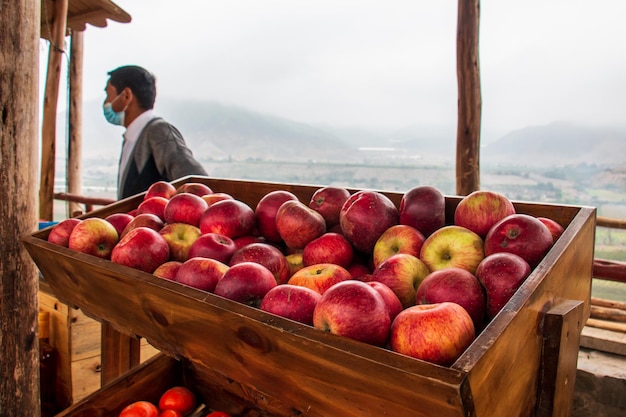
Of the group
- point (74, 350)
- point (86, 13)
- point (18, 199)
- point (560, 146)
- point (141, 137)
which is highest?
point (86, 13)

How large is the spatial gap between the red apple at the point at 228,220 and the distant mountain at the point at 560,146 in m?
6.31

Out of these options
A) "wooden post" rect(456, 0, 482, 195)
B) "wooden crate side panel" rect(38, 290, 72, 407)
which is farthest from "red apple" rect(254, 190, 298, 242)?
"wooden post" rect(456, 0, 482, 195)

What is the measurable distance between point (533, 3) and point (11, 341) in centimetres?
759

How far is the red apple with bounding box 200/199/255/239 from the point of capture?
4.66ft

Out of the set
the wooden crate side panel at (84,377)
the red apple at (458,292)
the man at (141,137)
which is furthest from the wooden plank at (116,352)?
the red apple at (458,292)

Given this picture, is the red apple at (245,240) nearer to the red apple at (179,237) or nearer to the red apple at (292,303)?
the red apple at (179,237)

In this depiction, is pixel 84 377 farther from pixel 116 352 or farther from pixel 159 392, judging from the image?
pixel 159 392

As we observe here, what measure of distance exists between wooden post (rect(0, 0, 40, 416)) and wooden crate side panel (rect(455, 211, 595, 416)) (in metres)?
1.84

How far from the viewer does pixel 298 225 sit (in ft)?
4.34

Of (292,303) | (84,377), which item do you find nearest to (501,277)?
(292,303)

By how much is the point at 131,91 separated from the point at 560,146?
321 inches

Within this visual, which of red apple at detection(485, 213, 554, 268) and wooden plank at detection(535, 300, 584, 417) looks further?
red apple at detection(485, 213, 554, 268)

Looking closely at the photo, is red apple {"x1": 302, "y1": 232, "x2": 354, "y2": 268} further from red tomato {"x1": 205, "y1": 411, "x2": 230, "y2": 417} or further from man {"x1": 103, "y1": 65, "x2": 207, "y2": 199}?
man {"x1": 103, "y1": 65, "x2": 207, "y2": 199}

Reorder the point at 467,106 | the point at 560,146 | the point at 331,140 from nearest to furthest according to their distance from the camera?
the point at 467,106, the point at 560,146, the point at 331,140
